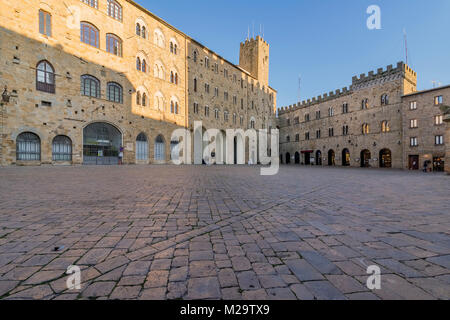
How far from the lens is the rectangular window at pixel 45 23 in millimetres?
17234

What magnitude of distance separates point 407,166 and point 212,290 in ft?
109

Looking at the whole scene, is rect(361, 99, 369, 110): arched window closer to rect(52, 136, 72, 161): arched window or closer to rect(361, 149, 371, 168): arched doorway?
rect(361, 149, 371, 168): arched doorway

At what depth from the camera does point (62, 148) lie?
18250 millimetres

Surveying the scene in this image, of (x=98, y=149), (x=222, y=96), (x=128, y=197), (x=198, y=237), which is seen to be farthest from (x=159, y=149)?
(x=198, y=237)

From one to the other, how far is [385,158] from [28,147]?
40.2 metres

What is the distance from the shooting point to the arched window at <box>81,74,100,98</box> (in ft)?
63.7

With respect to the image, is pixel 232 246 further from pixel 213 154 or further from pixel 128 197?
pixel 213 154

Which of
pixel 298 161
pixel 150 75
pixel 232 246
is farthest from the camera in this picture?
pixel 298 161

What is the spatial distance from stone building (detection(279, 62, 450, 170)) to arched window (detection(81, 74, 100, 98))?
34.4 meters

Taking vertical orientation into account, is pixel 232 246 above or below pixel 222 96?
below

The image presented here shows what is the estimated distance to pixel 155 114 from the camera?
2438 cm

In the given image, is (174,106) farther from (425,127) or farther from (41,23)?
(425,127)

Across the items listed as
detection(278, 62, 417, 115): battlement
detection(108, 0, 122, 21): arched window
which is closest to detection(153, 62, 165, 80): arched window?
detection(108, 0, 122, 21): arched window

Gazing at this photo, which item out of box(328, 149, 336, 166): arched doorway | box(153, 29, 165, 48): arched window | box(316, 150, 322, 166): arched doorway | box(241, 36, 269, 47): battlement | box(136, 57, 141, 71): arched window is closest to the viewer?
box(136, 57, 141, 71): arched window
